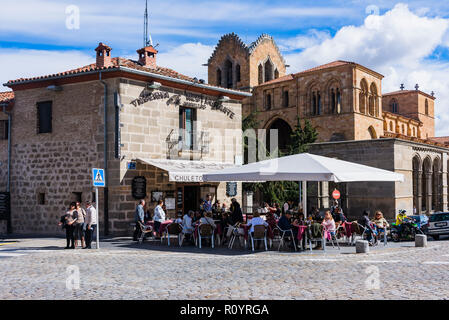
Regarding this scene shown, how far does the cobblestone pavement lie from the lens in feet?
25.1

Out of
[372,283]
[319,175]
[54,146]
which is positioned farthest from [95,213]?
[372,283]

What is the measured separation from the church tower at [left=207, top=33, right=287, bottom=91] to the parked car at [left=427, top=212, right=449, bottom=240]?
107 ft

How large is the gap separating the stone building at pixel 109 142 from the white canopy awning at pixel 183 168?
0.15 ft

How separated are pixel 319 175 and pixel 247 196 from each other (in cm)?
1290

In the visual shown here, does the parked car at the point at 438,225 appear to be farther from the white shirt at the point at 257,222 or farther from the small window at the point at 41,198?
the small window at the point at 41,198

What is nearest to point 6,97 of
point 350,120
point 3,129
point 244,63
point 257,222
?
point 3,129

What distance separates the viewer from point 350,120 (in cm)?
4100

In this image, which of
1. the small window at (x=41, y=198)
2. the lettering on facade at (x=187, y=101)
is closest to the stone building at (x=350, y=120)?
the lettering on facade at (x=187, y=101)

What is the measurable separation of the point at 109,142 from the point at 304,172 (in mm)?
8081

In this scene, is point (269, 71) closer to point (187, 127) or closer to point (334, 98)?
point (334, 98)

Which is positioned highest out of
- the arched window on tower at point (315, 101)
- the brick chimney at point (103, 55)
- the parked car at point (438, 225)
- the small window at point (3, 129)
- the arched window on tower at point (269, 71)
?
the arched window on tower at point (269, 71)

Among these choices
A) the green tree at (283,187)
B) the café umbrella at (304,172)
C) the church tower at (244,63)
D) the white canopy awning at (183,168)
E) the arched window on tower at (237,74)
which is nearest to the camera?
the café umbrella at (304,172)

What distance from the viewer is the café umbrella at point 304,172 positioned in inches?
483
